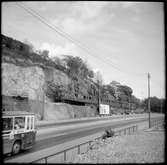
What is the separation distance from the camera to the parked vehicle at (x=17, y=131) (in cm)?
1050

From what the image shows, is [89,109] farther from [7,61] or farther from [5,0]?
[5,0]

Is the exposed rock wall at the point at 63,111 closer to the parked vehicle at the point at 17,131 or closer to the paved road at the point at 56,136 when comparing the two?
the paved road at the point at 56,136

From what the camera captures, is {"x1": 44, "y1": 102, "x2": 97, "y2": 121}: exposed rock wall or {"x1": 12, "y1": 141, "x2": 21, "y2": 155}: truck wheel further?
{"x1": 44, "y1": 102, "x2": 97, "y2": 121}: exposed rock wall

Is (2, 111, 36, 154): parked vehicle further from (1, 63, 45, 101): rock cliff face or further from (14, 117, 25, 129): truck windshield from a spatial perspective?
(1, 63, 45, 101): rock cliff face

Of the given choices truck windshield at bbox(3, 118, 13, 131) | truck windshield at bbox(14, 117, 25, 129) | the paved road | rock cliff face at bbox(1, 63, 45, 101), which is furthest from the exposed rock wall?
truck windshield at bbox(3, 118, 13, 131)

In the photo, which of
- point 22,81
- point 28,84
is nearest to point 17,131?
point 22,81

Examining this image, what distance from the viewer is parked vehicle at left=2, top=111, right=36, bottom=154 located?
413 inches

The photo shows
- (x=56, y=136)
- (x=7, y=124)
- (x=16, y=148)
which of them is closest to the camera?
(x=7, y=124)

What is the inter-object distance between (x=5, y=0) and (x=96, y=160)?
25.1 feet

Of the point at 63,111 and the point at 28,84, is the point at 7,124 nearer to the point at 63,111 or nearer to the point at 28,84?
the point at 28,84

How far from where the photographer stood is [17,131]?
11.4 meters

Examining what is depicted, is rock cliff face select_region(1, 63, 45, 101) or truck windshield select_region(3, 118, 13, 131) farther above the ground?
rock cliff face select_region(1, 63, 45, 101)

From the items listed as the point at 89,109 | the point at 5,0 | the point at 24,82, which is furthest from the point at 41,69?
the point at 5,0

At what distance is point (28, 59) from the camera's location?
56.0 meters
